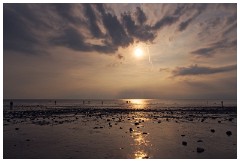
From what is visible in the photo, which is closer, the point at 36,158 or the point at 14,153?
the point at 36,158

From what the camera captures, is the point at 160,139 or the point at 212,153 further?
the point at 160,139

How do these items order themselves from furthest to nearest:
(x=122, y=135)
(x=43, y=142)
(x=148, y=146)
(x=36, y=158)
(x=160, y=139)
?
1. (x=122, y=135)
2. (x=160, y=139)
3. (x=43, y=142)
4. (x=148, y=146)
5. (x=36, y=158)

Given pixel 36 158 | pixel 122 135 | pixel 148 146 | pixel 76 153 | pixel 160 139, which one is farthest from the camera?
pixel 122 135

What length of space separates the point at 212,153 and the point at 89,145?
8899 mm

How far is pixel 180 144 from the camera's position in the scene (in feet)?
68.3

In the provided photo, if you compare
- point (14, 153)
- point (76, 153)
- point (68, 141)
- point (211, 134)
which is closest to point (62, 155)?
point (76, 153)

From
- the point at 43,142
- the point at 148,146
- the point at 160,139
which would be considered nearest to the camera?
the point at 148,146

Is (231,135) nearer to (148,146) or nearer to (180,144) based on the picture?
(180,144)

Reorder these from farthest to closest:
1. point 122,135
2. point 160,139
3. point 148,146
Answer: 1. point 122,135
2. point 160,139
3. point 148,146

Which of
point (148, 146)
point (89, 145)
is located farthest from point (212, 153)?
point (89, 145)

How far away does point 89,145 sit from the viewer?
20.3 meters

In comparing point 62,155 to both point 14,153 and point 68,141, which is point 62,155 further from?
point 68,141

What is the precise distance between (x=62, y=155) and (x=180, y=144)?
30.2 ft

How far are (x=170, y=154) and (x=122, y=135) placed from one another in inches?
330
